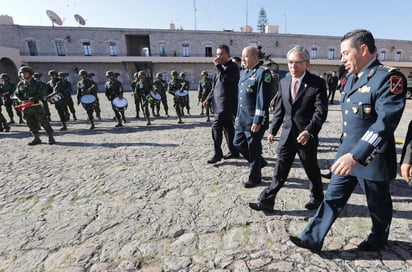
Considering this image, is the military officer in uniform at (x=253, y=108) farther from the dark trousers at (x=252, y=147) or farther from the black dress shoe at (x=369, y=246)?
the black dress shoe at (x=369, y=246)

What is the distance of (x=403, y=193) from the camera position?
329 centimetres

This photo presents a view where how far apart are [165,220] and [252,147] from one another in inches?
62.3

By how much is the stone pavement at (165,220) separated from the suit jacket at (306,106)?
3.75 ft

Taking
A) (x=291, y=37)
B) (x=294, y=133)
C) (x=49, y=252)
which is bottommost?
(x=49, y=252)

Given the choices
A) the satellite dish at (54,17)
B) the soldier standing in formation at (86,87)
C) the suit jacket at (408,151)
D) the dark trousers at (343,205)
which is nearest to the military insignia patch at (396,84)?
the suit jacket at (408,151)

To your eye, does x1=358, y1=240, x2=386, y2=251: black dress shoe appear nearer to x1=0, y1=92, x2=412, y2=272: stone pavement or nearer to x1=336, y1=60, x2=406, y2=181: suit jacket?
x1=0, y1=92, x2=412, y2=272: stone pavement

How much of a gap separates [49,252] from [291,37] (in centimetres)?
3967

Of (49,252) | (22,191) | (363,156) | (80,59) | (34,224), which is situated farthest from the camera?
(80,59)

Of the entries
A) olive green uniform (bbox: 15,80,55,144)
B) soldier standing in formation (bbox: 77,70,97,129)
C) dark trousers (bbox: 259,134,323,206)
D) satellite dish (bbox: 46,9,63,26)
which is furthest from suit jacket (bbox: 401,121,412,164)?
satellite dish (bbox: 46,9,63,26)

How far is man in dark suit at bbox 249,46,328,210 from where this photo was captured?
8.05 feet

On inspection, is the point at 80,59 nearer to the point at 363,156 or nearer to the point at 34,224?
the point at 34,224

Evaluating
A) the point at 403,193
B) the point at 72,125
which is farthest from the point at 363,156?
the point at 72,125

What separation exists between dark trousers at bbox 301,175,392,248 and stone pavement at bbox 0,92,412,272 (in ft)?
0.68

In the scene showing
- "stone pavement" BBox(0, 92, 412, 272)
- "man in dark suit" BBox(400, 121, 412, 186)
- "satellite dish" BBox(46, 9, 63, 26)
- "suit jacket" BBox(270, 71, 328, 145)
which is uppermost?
"satellite dish" BBox(46, 9, 63, 26)
